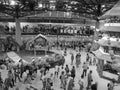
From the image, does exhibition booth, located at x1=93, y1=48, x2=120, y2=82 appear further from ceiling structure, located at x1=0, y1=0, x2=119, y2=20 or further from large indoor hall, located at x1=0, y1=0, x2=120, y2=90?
ceiling structure, located at x1=0, y1=0, x2=119, y2=20

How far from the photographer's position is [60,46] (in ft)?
133

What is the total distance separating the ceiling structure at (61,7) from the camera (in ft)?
115

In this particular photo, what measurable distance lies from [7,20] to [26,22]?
4.73 m

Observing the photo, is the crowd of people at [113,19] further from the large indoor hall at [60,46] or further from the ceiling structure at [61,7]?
the ceiling structure at [61,7]

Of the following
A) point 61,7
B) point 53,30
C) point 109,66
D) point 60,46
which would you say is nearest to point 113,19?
point 109,66

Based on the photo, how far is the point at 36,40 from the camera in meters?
29.0

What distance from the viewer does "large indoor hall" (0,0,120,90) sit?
1661 cm

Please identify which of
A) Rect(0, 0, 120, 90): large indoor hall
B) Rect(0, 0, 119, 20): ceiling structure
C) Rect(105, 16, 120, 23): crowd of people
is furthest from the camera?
Rect(0, 0, 119, 20): ceiling structure

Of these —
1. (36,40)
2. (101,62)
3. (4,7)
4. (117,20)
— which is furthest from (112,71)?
(4,7)

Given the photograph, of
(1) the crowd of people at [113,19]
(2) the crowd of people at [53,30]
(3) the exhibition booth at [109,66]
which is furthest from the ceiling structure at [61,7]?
(3) the exhibition booth at [109,66]

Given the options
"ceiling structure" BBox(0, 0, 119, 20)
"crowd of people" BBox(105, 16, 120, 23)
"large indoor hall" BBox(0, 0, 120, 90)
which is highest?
"ceiling structure" BBox(0, 0, 119, 20)

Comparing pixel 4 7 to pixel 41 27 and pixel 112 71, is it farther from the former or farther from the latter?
pixel 112 71

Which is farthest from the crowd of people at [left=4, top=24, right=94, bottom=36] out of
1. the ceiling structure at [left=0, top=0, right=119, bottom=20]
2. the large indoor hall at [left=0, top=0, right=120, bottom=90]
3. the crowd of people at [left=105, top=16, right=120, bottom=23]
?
the crowd of people at [left=105, top=16, right=120, bottom=23]

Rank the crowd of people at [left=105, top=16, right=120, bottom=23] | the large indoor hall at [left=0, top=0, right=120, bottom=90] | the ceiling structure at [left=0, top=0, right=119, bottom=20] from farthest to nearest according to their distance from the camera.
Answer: the ceiling structure at [left=0, top=0, right=119, bottom=20], the crowd of people at [left=105, top=16, right=120, bottom=23], the large indoor hall at [left=0, top=0, right=120, bottom=90]
